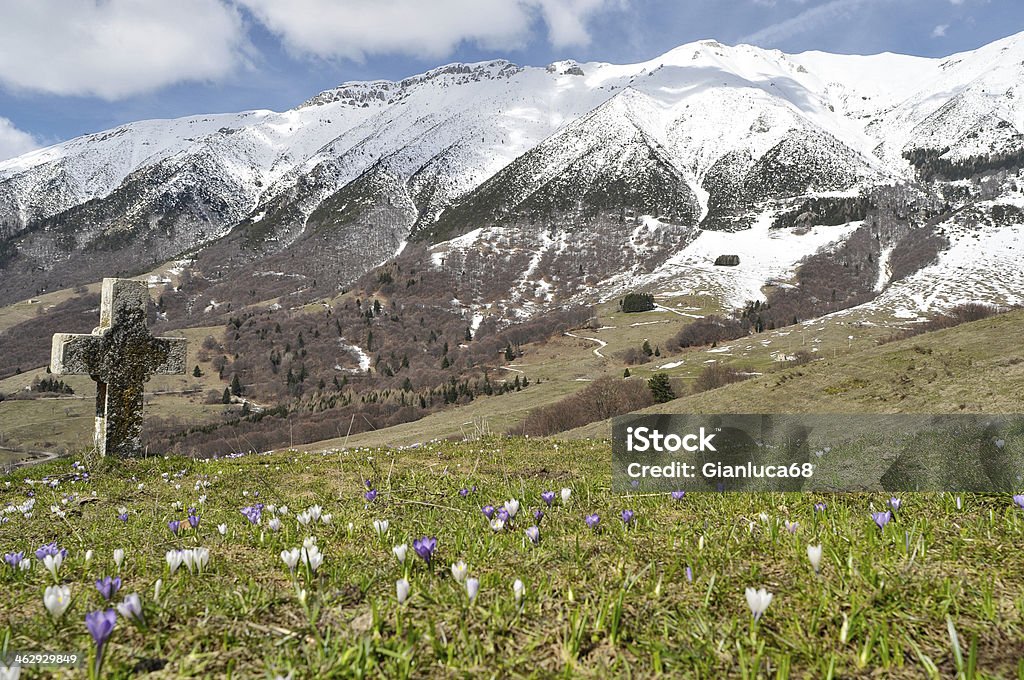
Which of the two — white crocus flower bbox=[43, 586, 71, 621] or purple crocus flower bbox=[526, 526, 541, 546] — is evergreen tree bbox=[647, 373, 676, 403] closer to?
purple crocus flower bbox=[526, 526, 541, 546]

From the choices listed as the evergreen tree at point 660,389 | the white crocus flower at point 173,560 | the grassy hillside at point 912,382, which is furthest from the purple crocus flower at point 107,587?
the evergreen tree at point 660,389

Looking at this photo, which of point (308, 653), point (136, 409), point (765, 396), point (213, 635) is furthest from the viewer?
point (765, 396)

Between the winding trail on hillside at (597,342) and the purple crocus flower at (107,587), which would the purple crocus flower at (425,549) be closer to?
the purple crocus flower at (107,587)

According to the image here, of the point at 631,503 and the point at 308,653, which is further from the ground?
the point at 308,653

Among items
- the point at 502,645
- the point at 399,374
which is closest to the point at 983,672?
the point at 502,645

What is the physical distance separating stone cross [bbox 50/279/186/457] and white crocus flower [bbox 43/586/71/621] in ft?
40.5

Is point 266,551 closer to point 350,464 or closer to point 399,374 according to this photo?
point 350,464

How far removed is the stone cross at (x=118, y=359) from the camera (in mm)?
12672

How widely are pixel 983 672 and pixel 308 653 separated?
2642 mm

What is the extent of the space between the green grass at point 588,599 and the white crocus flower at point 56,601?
0.39ft

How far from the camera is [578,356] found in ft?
513

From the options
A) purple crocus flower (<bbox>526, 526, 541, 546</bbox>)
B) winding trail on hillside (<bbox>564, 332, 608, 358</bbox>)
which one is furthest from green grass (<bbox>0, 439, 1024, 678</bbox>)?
winding trail on hillside (<bbox>564, 332, 608, 358</bbox>)

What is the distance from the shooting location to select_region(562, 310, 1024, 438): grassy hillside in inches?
510

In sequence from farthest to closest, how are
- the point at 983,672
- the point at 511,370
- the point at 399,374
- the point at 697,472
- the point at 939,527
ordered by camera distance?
the point at 399,374
the point at 511,370
the point at 697,472
the point at 939,527
the point at 983,672
